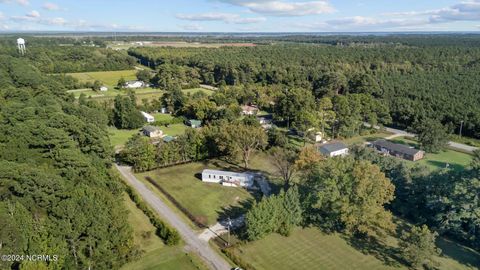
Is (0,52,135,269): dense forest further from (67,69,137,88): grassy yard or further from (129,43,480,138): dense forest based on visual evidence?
(67,69,137,88): grassy yard

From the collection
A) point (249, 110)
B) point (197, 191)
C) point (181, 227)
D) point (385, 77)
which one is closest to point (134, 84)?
point (249, 110)

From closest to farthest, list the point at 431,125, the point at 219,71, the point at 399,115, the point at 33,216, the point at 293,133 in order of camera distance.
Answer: the point at 33,216
the point at 431,125
the point at 293,133
the point at 399,115
the point at 219,71

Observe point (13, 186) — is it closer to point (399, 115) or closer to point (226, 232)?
point (226, 232)

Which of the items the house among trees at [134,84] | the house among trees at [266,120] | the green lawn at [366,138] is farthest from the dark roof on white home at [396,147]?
the house among trees at [134,84]

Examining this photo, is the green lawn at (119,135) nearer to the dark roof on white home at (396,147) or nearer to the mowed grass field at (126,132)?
the mowed grass field at (126,132)

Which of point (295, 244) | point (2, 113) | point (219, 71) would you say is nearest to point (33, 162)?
point (2, 113)

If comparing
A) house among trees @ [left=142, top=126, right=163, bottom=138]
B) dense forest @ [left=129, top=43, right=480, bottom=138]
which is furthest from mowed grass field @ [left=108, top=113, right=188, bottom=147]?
dense forest @ [left=129, top=43, right=480, bottom=138]

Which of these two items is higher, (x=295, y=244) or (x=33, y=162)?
(x=33, y=162)

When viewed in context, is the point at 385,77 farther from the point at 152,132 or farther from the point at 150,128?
the point at 152,132
